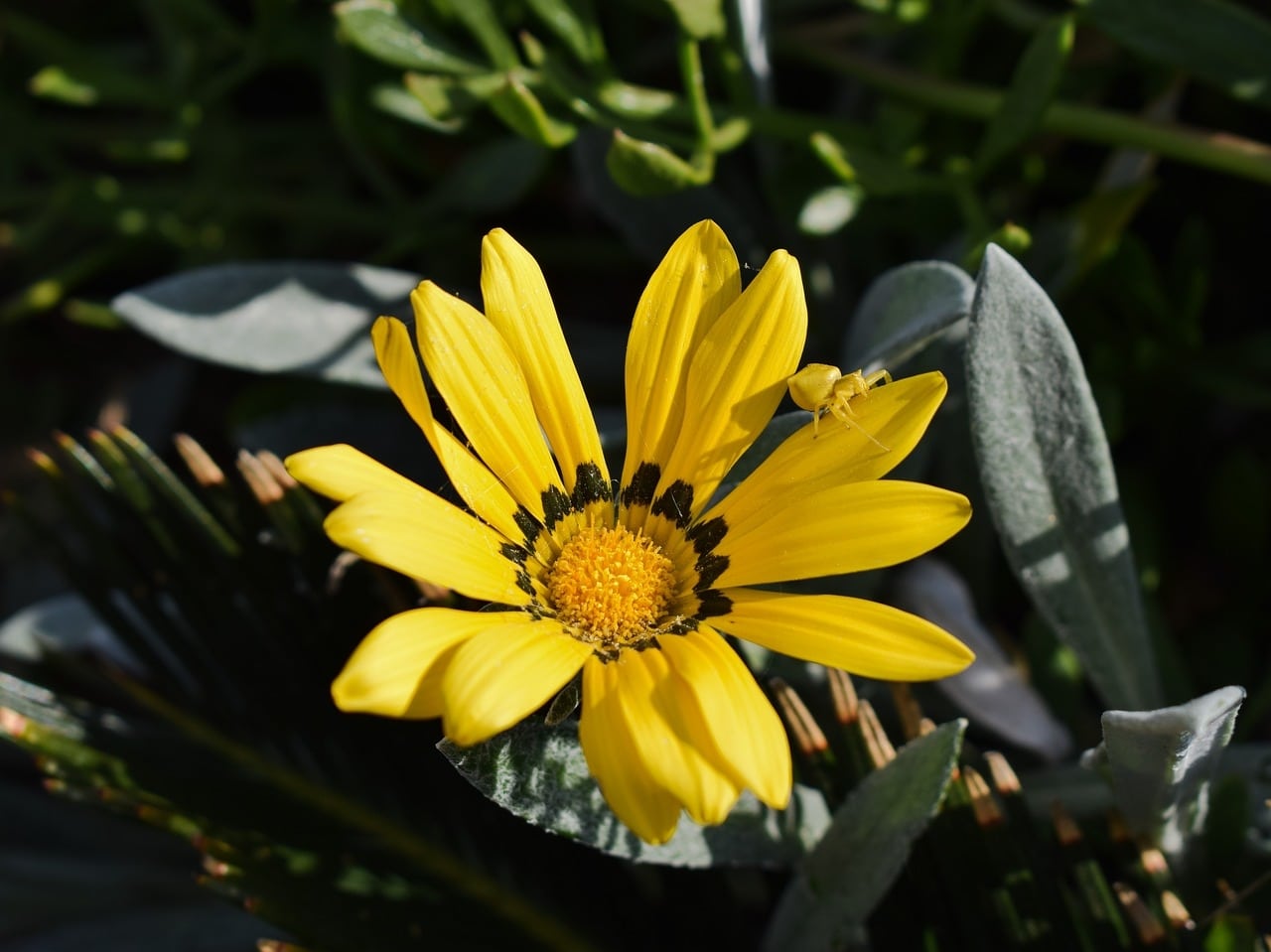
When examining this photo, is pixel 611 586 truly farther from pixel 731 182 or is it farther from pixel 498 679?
pixel 731 182

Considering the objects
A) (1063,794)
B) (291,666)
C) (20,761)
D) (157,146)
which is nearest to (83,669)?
(291,666)

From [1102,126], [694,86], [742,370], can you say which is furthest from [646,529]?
[1102,126]

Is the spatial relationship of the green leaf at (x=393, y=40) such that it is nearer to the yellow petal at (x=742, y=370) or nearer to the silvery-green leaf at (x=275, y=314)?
the silvery-green leaf at (x=275, y=314)

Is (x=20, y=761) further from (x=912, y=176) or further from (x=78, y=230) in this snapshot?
(x=912, y=176)

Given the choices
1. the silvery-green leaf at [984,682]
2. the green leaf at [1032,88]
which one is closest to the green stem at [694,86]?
the green leaf at [1032,88]

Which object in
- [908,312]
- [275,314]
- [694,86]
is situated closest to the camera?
[908,312]

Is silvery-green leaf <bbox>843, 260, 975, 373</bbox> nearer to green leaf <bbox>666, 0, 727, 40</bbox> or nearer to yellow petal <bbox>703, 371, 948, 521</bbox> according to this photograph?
yellow petal <bbox>703, 371, 948, 521</bbox>
